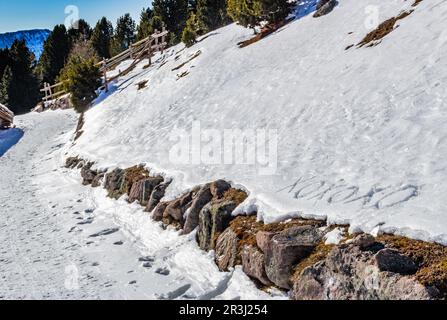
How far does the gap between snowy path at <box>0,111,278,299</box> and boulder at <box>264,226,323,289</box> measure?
1.20 feet

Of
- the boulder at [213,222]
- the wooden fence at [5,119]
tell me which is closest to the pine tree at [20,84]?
the wooden fence at [5,119]

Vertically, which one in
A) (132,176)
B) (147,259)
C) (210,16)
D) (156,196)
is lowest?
(147,259)

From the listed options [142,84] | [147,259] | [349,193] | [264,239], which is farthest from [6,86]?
[349,193]

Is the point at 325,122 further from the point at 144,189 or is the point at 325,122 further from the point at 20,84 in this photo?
the point at 20,84

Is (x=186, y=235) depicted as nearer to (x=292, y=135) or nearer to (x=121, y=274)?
(x=121, y=274)

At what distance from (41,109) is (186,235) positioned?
3876cm

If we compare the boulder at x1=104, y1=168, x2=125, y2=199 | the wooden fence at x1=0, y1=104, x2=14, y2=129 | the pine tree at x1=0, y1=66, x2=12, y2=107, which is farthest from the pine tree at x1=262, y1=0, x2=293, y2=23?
the pine tree at x1=0, y1=66, x2=12, y2=107

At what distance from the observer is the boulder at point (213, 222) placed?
25.6 ft

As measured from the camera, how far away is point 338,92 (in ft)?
36.5

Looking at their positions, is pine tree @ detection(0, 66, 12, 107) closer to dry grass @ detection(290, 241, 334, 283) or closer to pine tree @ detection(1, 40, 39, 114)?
pine tree @ detection(1, 40, 39, 114)

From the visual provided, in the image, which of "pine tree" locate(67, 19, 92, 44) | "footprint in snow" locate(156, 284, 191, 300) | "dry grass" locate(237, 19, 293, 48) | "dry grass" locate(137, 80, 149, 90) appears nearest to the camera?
"footprint in snow" locate(156, 284, 191, 300)

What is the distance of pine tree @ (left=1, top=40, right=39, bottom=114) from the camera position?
50375mm

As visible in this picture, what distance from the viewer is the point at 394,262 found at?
4.86 meters

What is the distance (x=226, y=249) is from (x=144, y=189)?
14.1 ft
